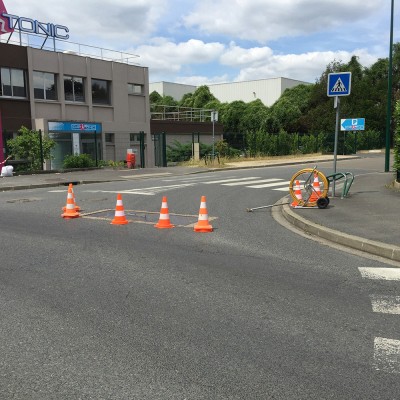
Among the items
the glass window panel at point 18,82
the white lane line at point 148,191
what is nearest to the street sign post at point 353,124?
the glass window panel at point 18,82

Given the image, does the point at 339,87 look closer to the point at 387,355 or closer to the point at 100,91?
the point at 387,355

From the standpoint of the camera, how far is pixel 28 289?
505cm

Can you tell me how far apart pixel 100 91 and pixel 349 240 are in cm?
2839

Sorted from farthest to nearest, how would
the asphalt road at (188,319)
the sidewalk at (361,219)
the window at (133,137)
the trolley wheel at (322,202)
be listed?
the window at (133,137) < the trolley wheel at (322,202) < the sidewalk at (361,219) < the asphalt road at (188,319)

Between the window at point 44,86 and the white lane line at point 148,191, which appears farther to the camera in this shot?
the window at point 44,86

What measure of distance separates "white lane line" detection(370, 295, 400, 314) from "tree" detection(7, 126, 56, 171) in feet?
68.2

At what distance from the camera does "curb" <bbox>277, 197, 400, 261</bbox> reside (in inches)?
257

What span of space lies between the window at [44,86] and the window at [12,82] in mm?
753

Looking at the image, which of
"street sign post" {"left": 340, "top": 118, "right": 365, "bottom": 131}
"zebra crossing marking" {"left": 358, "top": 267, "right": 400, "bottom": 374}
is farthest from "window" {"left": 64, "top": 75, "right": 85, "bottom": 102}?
"zebra crossing marking" {"left": 358, "top": 267, "right": 400, "bottom": 374}

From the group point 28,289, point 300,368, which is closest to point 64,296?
point 28,289

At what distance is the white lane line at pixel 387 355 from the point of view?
330 cm

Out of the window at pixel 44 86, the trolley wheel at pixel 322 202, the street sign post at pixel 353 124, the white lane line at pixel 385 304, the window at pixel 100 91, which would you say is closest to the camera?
the white lane line at pixel 385 304

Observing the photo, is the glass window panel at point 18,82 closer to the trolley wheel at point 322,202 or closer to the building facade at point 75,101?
the building facade at point 75,101

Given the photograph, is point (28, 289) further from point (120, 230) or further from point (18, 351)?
point (120, 230)
